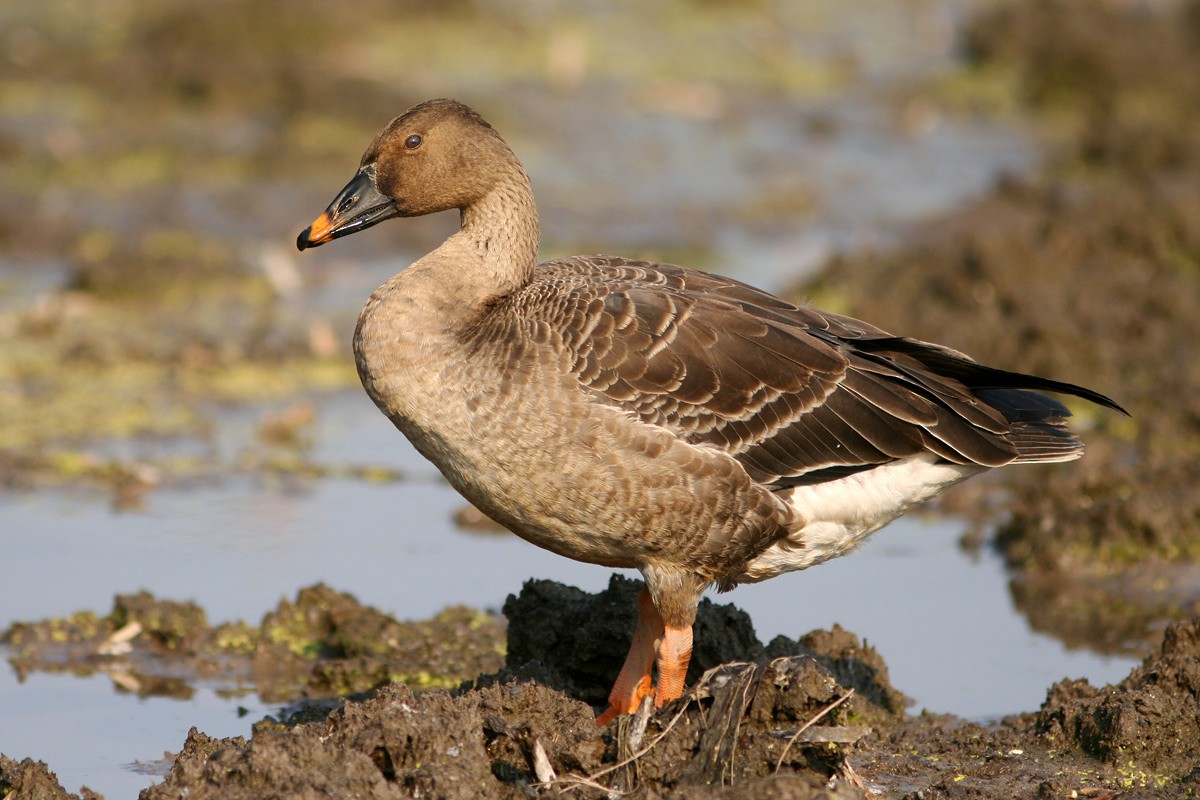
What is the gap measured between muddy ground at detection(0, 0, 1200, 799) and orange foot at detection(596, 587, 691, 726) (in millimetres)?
265

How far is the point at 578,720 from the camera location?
5.80 m

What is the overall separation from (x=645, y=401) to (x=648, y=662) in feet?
3.51

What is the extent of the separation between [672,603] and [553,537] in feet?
1.73

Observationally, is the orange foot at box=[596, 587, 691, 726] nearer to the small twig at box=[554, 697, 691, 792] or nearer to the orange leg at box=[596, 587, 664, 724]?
the orange leg at box=[596, 587, 664, 724]

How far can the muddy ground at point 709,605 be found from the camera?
5.49 metres

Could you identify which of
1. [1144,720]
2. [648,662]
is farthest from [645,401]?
[1144,720]

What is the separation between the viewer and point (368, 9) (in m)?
18.9

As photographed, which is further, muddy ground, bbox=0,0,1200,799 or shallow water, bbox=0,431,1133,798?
shallow water, bbox=0,431,1133,798

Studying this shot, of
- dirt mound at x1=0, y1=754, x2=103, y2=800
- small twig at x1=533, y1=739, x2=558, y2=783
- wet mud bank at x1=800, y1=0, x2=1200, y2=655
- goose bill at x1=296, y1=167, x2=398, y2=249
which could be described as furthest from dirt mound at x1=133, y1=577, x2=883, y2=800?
wet mud bank at x1=800, y1=0, x2=1200, y2=655

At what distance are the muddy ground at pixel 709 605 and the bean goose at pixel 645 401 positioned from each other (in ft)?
1.91

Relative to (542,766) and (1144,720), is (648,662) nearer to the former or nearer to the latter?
(542,766)

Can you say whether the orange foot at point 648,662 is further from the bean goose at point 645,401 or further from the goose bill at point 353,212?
the goose bill at point 353,212

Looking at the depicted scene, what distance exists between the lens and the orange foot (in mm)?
6445

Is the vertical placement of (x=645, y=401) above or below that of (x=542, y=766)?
above
